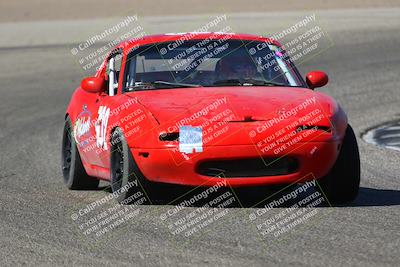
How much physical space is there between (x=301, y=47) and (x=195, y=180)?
20.0 metres

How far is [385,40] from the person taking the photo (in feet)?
89.1

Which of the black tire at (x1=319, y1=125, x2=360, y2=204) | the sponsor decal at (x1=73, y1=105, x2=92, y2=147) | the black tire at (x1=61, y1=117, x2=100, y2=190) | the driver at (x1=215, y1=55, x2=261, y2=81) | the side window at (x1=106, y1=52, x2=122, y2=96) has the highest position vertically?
the side window at (x1=106, y1=52, x2=122, y2=96)

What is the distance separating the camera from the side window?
30.2ft

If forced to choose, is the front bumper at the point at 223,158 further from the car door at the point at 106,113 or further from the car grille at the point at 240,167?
the car door at the point at 106,113

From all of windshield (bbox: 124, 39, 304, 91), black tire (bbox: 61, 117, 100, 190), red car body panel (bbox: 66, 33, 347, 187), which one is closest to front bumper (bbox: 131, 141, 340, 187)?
red car body panel (bbox: 66, 33, 347, 187)

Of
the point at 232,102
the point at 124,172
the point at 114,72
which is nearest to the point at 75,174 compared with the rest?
the point at 114,72

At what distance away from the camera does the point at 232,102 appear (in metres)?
7.97

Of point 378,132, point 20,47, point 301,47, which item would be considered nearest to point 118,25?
point 20,47

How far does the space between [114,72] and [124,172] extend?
181 cm

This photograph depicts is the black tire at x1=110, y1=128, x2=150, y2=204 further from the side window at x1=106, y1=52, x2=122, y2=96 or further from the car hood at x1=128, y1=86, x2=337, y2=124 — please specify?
the side window at x1=106, y1=52, x2=122, y2=96

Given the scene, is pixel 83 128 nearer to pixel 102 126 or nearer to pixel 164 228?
pixel 102 126

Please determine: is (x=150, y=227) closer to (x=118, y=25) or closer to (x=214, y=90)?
(x=214, y=90)

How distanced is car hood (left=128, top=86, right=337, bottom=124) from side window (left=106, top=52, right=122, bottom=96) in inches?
26.4

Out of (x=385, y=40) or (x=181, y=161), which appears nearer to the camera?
(x=181, y=161)
